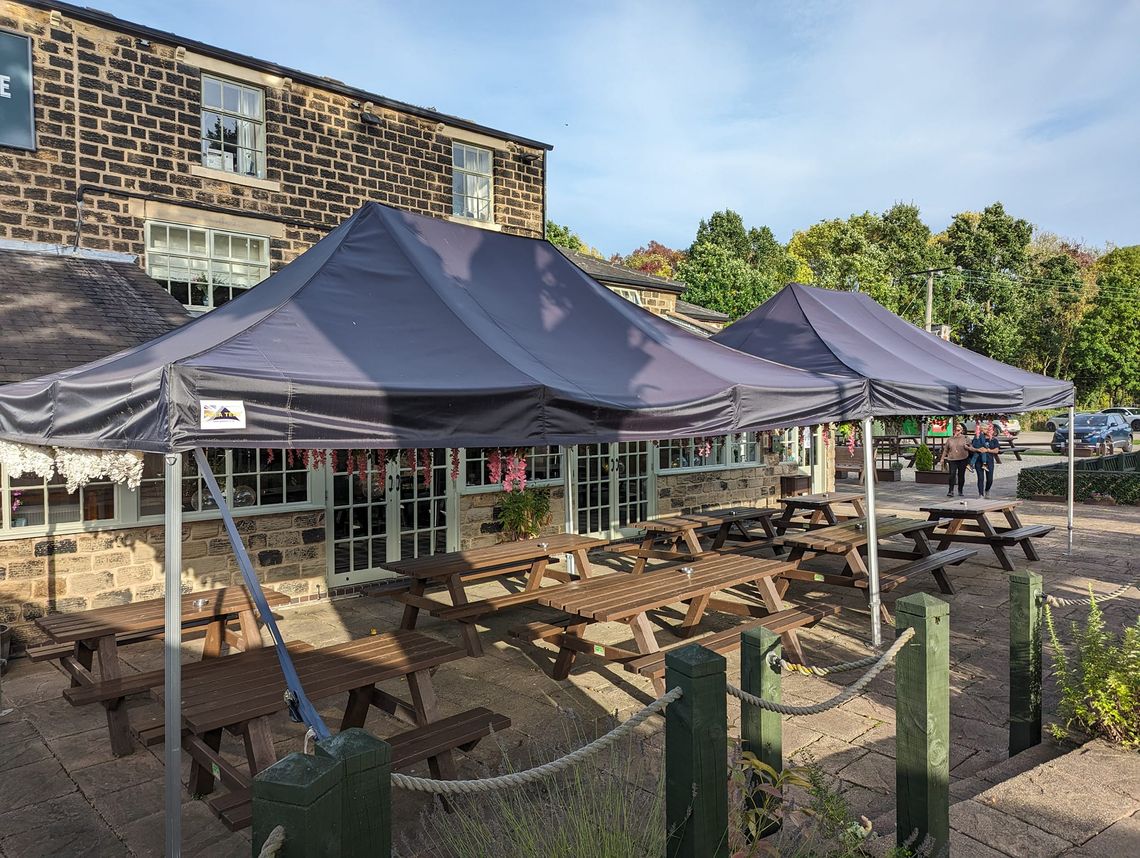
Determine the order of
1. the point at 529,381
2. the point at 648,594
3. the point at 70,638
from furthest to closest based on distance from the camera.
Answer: the point at 648,594 → the point at 70,638 → the point at 529,381

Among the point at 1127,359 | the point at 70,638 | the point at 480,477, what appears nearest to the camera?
the point at 70,638

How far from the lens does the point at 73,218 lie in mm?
7262

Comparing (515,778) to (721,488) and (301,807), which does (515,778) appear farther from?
(721,488)

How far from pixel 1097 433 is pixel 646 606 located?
28.3 m

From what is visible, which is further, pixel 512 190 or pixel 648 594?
pixel 512 190

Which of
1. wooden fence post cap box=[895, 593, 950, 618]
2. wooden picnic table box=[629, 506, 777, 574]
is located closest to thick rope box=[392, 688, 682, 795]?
wooden fence post cap box=[895, 593, 950, 618]

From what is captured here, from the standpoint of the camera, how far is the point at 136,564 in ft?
21.9

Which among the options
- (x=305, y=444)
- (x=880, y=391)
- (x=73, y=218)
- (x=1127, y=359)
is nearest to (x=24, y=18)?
(x=73, y=218)

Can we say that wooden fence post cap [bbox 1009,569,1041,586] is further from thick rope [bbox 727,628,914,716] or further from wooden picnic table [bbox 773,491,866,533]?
wooden picnic table [bbox 773,491,866,533]

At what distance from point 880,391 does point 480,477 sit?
16.0ft

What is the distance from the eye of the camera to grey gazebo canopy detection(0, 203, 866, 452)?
318 centimetres

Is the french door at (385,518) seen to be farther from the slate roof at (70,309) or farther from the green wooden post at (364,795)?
the green wooden post at (364,795)

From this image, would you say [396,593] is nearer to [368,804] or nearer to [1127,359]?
[368,804]

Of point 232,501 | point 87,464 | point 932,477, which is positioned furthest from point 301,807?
point 932,477
